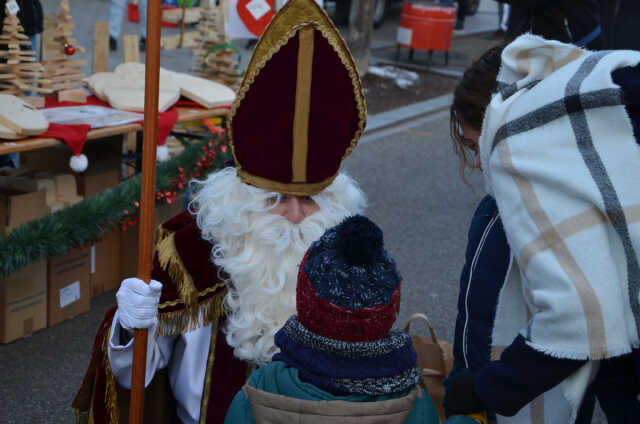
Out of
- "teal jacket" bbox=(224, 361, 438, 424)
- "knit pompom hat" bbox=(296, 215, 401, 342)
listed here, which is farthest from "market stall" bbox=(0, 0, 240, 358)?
"knit pompom hat" bbox=(296, 215, 401, 342)

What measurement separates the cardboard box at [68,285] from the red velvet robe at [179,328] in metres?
1.52

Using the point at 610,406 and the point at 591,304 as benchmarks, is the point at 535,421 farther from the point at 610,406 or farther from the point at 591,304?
the point at 591,304

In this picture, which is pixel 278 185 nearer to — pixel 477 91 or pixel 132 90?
pixel 477 91

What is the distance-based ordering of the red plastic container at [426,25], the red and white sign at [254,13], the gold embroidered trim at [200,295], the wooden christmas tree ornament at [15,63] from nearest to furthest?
the gold embroidered trim at [200,295], the wooden christmas tree ornament at [15,63], the red and white sign at [254,13], the red plastic container at [426,25]

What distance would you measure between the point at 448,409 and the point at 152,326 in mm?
802

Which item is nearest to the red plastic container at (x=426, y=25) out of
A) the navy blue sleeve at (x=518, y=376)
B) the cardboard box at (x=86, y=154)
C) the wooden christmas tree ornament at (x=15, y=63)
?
the cardboard box at (x=86, y=154)

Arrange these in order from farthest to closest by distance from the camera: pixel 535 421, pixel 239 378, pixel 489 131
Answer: pixel 239 378 < pixel 535 421 < pixel 489 131

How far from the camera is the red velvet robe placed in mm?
2074

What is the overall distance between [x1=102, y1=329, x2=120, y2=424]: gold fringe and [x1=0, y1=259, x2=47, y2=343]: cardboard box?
1499mm

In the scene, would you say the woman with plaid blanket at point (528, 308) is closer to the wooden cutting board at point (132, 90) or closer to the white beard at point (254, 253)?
the white beard at point (254, 253)

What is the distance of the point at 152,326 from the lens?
1.90 m

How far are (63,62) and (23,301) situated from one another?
157 cm

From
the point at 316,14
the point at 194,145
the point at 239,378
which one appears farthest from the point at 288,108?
the point at 194,145

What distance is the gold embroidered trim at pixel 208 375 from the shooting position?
2.17 m
